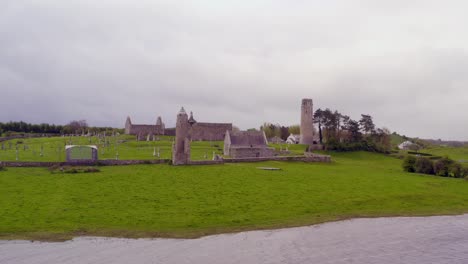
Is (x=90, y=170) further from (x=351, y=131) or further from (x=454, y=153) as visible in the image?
(x=454, y=153)

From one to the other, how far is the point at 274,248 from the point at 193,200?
9306mm

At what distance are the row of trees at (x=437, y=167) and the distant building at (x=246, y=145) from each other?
19.7 meters

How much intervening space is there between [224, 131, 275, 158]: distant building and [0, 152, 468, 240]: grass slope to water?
13010 millimetres

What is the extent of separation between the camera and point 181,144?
1757 inches

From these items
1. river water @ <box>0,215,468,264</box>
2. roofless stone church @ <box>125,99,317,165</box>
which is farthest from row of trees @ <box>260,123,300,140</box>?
river water @ <box>0,215,468,264</box>

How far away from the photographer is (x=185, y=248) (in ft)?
61.7

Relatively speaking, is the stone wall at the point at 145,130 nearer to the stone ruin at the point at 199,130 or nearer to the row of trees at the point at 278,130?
the stone ruin at the point at 199,130

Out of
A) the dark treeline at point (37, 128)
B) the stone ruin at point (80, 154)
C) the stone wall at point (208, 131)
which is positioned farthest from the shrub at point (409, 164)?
the dark treeline at point (37, 128)

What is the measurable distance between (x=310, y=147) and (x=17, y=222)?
59.3 m

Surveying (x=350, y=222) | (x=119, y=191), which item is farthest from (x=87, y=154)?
(x=350, y=222)

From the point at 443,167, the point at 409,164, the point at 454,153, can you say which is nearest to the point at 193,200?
the point at 409,164

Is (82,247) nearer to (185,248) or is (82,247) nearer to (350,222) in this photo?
(185,248)

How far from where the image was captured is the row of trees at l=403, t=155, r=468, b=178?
156 ft

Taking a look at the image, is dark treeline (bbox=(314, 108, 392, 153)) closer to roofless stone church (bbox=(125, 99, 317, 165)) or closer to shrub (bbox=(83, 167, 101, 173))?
roofless stone church (bbox=(125, 99, 317, 165))
